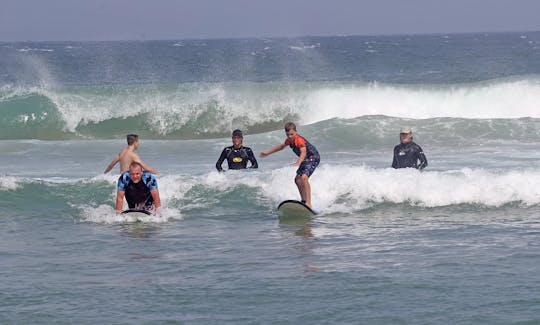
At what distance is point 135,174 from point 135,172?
27 mm

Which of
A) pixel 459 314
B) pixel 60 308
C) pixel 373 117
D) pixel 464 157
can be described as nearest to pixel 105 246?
pixel 60 308

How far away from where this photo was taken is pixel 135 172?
12992mm

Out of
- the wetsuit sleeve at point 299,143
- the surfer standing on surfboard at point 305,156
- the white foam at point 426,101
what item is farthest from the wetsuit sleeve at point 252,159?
the white foam at point 426,101

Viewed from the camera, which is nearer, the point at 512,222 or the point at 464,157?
the point at 512,222

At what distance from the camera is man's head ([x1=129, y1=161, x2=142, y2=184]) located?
12992 mm

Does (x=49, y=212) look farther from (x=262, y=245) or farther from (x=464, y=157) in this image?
(x=464, y=157)

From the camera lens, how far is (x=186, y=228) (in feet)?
42.5

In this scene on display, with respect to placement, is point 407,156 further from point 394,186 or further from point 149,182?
point 149,182

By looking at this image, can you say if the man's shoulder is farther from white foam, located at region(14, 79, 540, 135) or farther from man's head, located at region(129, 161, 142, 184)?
white foam, located at region(14, 79, 540, 135)

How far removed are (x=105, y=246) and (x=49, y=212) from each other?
3.12 meters

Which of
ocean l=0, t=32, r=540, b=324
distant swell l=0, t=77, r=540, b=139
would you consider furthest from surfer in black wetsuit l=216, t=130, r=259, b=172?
distant swell l=0, t=77, r=540, b=139

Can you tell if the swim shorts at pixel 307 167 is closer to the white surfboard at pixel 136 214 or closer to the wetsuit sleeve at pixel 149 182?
the wetsuit sleeve at pixel 149 182

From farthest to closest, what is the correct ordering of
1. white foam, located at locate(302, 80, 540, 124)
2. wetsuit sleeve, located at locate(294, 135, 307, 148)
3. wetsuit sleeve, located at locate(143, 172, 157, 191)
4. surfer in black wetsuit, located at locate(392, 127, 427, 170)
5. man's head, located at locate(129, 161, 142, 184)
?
white foam, located at locate(302, 80, 540, 124), surfer in black wetsuit, located at locate(392, 127, 427, 170), wetsuit sleeve, located at locate(294, 135, 307, 148), wetsuit sleeve, located at locate(143, 172, 157, 191), man's head, located at locate(129, 161, 142, 184)

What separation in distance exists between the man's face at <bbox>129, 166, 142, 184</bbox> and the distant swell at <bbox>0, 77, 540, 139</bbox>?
49.3ft
